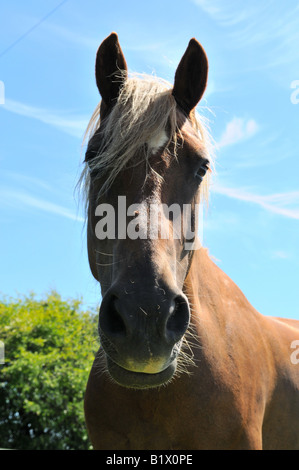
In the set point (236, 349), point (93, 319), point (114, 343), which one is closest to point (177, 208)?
point (114, 343)

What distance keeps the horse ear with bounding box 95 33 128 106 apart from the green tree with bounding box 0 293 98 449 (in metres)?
8.94

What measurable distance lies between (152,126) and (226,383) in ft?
5.37

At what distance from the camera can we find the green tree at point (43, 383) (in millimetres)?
Answer: 11859

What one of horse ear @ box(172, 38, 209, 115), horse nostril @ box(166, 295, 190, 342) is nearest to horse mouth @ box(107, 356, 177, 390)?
horse nostril @ box(166, 295, 190, 342)

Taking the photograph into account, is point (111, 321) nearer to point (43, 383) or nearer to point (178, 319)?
point (178, 319)

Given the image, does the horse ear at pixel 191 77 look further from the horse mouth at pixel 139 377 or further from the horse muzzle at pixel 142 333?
the horse mouth at pixel 139 377

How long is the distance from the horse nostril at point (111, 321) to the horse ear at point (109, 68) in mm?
1592

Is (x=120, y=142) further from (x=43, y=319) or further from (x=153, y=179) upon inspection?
(x=43, y=319)

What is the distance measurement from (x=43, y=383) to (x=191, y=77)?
10077 millimetres

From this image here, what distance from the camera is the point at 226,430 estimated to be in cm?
302

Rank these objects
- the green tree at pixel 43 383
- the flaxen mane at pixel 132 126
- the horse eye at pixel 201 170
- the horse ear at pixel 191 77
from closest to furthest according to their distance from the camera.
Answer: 1. the flaxen mane at pixel 132 126
2. the horse eye at pixel 201 170
3. the horse ear at pixel 191 77
4. the green tree at pixel 43 383

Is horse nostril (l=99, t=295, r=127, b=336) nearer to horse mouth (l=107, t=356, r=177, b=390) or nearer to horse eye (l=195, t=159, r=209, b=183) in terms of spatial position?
horse mouth (l=107, t=356, r=177, b=390)

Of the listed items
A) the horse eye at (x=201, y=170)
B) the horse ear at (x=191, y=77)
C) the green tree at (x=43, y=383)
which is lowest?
the green tree at (x=43, y=383)

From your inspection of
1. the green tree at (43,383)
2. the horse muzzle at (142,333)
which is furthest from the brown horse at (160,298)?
the green tree at (43,383)
